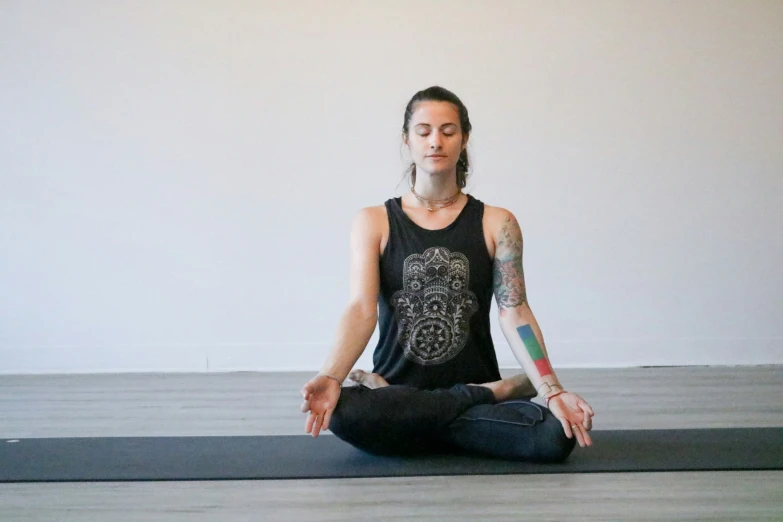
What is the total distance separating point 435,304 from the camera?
2.42m

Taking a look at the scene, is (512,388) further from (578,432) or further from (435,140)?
(435,140)

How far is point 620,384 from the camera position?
3688mm

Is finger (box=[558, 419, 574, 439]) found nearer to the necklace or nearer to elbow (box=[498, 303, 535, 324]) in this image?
elbow (box=[498, 303, 535, 324])

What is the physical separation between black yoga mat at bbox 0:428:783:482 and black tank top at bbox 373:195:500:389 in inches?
10.4

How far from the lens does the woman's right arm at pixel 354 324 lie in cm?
212

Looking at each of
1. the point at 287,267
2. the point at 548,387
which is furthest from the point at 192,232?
the point at 548,387

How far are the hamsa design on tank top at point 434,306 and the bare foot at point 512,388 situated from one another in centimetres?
15

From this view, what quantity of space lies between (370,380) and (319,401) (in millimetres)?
291

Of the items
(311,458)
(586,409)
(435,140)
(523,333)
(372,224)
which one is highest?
(435,140)

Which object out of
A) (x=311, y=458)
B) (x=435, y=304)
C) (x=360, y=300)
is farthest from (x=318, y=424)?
(x=435, y=304)

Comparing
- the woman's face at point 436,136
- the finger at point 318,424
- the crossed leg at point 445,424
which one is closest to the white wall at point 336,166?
the woman's face at point 436,136

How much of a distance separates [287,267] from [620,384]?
5.61 ft

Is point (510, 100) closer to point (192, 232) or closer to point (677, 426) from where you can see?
point (192, 232)

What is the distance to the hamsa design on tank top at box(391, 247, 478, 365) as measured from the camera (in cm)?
241
